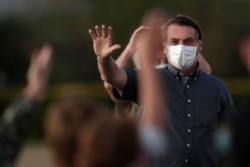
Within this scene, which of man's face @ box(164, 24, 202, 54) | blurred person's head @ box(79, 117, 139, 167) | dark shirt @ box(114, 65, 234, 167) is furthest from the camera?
man's face @ box(164, 24, 202, 54)

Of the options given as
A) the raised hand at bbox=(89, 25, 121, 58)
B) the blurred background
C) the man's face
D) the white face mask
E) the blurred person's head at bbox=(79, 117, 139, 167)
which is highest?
the blurred person's head at bbox=(79, 117, 139, 167)

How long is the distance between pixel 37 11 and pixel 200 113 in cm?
3599

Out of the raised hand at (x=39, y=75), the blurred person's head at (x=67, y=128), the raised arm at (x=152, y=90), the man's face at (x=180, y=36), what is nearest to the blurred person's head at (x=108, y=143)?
the blurred person's head at (x=67, y=128)

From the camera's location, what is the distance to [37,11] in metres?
42.3

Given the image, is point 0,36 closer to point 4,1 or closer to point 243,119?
point 4,1

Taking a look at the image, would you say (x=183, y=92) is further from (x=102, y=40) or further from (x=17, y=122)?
(x=17, y=122)

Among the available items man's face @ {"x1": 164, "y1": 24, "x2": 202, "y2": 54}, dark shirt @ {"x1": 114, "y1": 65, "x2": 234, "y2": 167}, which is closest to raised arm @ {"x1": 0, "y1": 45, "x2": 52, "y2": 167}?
dark shirt @ {"x1": 114, "y1": 65, "x2": 234, "y2": 167}

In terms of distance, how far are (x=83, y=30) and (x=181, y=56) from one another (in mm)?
32911

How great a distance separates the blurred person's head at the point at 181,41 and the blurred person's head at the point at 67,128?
3031mm

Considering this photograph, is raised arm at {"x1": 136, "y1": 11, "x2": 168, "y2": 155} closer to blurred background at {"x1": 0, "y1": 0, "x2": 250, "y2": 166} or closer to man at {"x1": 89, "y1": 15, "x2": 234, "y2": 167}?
man at {"x1": 89, "y1": 15, "x2": 234, "y2": 167}

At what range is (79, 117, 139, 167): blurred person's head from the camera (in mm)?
3750

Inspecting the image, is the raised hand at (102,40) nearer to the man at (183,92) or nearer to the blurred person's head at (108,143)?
the man at (183,92)

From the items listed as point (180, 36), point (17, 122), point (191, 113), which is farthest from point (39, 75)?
point (180, 36)

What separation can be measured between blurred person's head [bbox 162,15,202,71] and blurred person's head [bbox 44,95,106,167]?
119 inches
